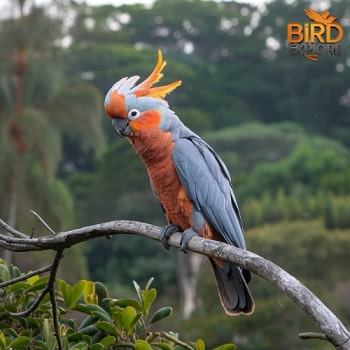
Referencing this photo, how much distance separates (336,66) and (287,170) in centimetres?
850

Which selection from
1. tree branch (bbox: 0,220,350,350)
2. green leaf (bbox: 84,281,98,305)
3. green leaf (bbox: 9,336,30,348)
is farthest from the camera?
green leaf (bbox: 84,281,98,305)

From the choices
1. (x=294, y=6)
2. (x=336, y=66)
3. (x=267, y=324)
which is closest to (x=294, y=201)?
(x=267, y=324)

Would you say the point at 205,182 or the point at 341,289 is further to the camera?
the point at 341,289

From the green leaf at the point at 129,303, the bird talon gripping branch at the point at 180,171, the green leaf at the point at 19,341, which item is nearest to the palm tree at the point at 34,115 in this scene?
the bird talon gripping branch at the point at 180,171

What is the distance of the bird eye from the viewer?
3281 millimetres

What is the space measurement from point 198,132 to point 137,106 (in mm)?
24923

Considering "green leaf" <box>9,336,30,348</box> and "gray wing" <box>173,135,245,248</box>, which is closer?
"green leaf" <box>9,336,30,348</box>

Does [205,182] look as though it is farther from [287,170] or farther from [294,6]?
[294,6]

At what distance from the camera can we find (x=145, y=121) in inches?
130

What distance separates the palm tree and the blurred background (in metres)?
0.03

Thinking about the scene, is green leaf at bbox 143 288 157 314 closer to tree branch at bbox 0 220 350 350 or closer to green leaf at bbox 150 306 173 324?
green leaf at bbox 150 306 173 324

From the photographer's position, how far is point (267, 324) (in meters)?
16.7

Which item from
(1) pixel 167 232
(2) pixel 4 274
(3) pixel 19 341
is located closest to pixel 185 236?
(1) pixel 167 232

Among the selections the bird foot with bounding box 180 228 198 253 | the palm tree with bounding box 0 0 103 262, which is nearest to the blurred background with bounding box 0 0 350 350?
the palm tree with bounding box 0 0 103 262
